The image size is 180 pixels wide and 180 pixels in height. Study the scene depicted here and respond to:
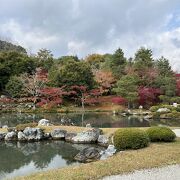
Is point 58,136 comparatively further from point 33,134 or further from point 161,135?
point 161,135

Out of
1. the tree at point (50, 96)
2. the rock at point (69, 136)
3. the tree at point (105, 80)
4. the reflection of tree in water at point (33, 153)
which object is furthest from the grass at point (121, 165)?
the tree at point (105, 80)

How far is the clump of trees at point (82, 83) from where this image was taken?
4069cm

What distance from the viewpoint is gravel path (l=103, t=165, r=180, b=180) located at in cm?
904

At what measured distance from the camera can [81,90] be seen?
42375 millimetres

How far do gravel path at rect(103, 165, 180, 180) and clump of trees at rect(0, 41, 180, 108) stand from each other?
3015cm

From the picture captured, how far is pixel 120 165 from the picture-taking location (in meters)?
10.4

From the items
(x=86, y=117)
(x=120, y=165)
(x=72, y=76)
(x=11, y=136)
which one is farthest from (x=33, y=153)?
(x=72, y=76)

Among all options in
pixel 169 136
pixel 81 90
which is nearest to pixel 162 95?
pixel 81 90

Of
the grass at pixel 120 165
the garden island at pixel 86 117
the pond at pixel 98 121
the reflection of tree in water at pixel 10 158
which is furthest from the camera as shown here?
the pond at pixel 98 121

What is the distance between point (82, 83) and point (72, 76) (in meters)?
1.68

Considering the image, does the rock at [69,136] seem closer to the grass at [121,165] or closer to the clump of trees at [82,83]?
the grass at [121,165]

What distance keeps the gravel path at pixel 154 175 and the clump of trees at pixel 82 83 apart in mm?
30154

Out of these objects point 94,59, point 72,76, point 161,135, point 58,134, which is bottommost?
point 58,134

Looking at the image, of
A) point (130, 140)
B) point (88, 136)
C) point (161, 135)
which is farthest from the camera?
point (88, 136)
